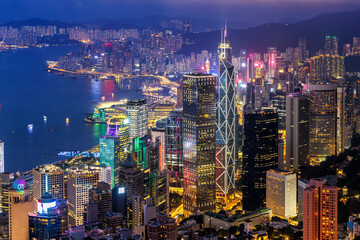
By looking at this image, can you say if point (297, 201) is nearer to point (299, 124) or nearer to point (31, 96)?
point (299, 124)

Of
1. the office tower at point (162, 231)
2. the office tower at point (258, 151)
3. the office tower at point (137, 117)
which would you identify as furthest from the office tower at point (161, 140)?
the office tower at point (162, 231)

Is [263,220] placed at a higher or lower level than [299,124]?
lower

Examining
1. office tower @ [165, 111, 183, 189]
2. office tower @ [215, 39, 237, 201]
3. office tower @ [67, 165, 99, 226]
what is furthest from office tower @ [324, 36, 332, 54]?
office tower @ [67, 165, 99, 226]

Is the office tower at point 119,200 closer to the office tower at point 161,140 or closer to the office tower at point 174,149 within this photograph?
the office tower at point 174,149

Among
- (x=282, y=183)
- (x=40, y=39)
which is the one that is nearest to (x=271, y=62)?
(x=282, y=183)

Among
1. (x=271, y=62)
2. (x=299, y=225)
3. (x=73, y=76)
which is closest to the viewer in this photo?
(x=299, y=225)

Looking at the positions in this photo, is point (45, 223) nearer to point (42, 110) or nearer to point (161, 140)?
point (161, 140)

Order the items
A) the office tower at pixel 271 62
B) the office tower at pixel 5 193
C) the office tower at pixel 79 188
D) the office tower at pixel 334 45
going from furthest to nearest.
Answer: the office tower at pixel 271 62
the office tower at pixel 334 45
the office tower at pixel 5 193
the office tower at pixel 79 188
